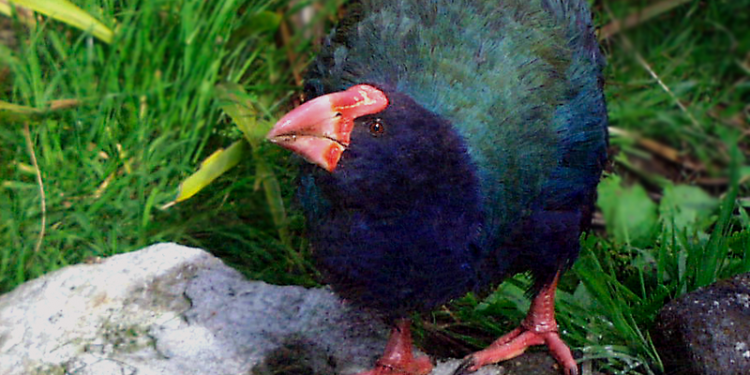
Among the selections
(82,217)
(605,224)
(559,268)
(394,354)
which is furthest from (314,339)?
(605,224)

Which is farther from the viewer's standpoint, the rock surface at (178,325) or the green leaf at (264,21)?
the green leaf at (264,21)

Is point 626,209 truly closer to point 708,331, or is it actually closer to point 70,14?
point 708,331

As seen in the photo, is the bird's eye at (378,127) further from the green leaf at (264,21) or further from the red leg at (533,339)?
the green leaf at (264,21)

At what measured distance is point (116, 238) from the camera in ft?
7.09

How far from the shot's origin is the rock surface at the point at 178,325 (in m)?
1.75

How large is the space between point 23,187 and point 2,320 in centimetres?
39

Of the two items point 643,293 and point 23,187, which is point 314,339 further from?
point 23,187

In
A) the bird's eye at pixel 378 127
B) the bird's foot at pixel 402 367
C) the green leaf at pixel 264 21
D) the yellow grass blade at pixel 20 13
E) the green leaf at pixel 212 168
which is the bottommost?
the bird's foot at pixel 402 367

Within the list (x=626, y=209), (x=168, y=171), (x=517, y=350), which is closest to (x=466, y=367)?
(x=517, y=350)

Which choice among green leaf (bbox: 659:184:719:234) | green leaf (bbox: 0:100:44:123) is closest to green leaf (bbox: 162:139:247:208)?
green leaf (bbox: 0:100:44:123)

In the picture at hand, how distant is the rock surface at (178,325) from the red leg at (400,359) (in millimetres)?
39

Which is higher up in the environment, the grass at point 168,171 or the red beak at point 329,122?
the red beak at point 329,122

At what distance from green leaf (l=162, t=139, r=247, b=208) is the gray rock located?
45.1 inches

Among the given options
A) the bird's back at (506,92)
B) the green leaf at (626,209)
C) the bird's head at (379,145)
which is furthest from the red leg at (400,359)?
the green leaf at (626,209)
